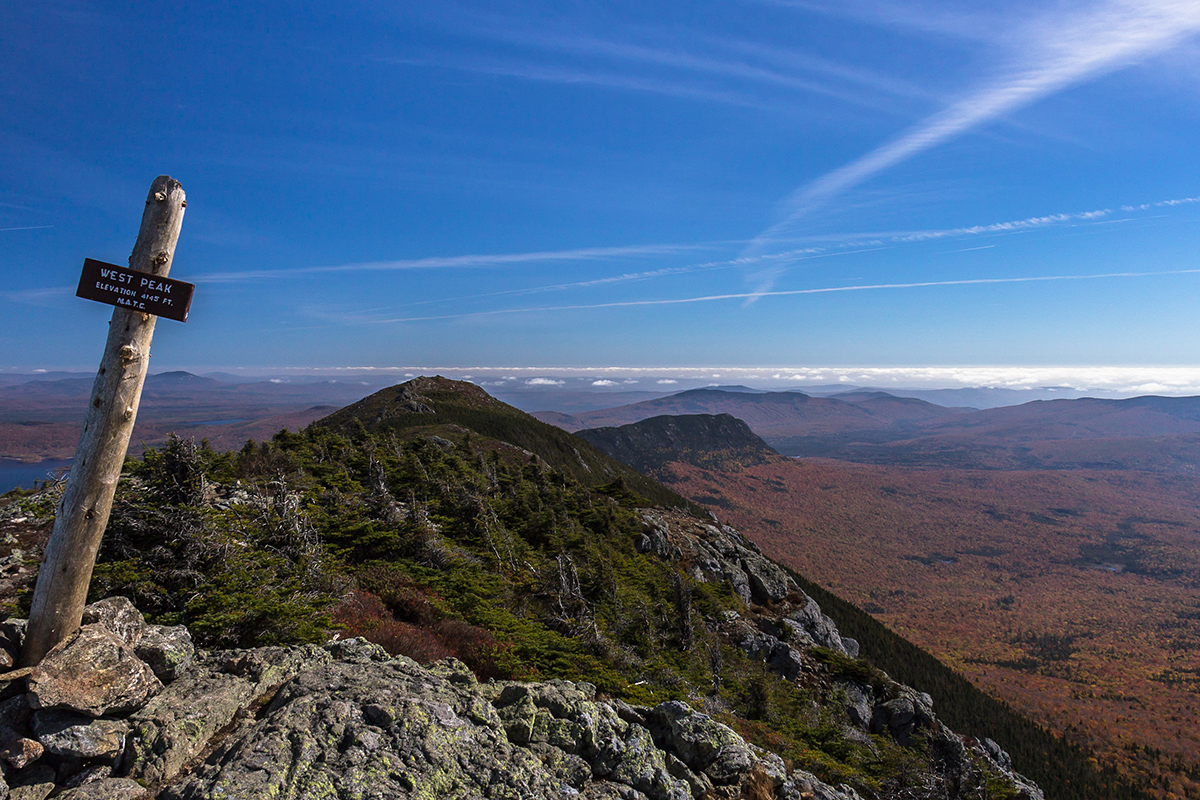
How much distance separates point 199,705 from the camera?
594 centimetres

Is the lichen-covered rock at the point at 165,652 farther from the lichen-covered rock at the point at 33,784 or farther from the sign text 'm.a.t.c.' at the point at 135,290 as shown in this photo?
the sign text 'm.a.t.c.' at the point at 135,290

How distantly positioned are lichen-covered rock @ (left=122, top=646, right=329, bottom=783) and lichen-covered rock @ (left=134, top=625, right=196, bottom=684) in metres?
0.18

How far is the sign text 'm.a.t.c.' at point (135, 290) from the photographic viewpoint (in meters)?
6.64

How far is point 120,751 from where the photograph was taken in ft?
17.1

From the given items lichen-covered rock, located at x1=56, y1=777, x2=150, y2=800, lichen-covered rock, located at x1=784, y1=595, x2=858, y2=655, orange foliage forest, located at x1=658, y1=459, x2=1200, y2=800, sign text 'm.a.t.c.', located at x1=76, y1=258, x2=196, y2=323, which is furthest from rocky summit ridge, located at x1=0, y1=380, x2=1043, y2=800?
orange foliage forest, located at x1=658, y1=459, x2=1200, y2=800

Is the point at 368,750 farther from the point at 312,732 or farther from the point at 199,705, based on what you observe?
the point at 199,705

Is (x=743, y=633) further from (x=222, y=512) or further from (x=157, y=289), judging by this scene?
(x=157, y=289)

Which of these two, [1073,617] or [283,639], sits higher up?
[283,639]

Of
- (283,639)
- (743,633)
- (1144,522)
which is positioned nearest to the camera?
(283,639)

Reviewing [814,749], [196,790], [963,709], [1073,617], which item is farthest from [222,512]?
[1073,617]

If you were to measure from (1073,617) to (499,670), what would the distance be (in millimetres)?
159774

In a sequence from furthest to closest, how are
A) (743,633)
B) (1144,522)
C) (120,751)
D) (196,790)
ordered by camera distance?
(1144,522)
(743,633)
(120,751)
(196,790)

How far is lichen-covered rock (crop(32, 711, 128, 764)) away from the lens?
494 centimetres

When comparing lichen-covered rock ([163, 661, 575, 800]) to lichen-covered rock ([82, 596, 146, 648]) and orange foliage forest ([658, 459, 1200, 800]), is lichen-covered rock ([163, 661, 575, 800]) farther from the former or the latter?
orange foliage forest ([658, 459, 1200, 800])
